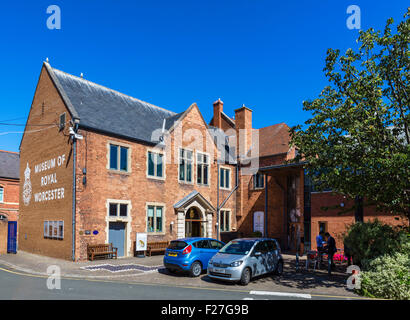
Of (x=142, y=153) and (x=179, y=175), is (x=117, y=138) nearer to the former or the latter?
(x=142, y=153)

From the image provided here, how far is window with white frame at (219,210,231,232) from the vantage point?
28.1 metres

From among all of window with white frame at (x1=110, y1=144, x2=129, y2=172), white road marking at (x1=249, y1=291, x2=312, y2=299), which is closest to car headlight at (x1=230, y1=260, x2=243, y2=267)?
white road marking at (x1=249, y1=291, x2=312, y2=299)

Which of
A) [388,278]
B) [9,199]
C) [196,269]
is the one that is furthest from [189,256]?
[9,199]

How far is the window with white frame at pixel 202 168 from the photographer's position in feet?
88.2

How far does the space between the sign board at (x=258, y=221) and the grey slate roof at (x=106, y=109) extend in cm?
1002

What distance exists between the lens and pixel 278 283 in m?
12.8

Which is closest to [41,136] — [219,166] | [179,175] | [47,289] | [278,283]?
[179,175]

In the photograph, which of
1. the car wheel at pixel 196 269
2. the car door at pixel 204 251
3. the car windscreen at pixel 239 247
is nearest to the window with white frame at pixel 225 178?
the car door at pixel 204 251

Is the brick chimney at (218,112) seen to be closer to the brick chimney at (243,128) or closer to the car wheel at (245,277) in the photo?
the brick chimney at (243,128)

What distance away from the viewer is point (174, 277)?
46.3 ft

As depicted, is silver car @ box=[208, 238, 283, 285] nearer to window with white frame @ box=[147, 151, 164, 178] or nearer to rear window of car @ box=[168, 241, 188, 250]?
rear window of car @ box=[168, 241, 188, 250]

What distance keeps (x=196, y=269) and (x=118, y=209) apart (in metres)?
8.35

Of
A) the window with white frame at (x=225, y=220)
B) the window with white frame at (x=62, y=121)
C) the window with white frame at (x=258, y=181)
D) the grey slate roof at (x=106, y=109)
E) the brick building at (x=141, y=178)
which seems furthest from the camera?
the window with white frame at (x=225, y=220)

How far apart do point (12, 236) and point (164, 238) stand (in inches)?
408
